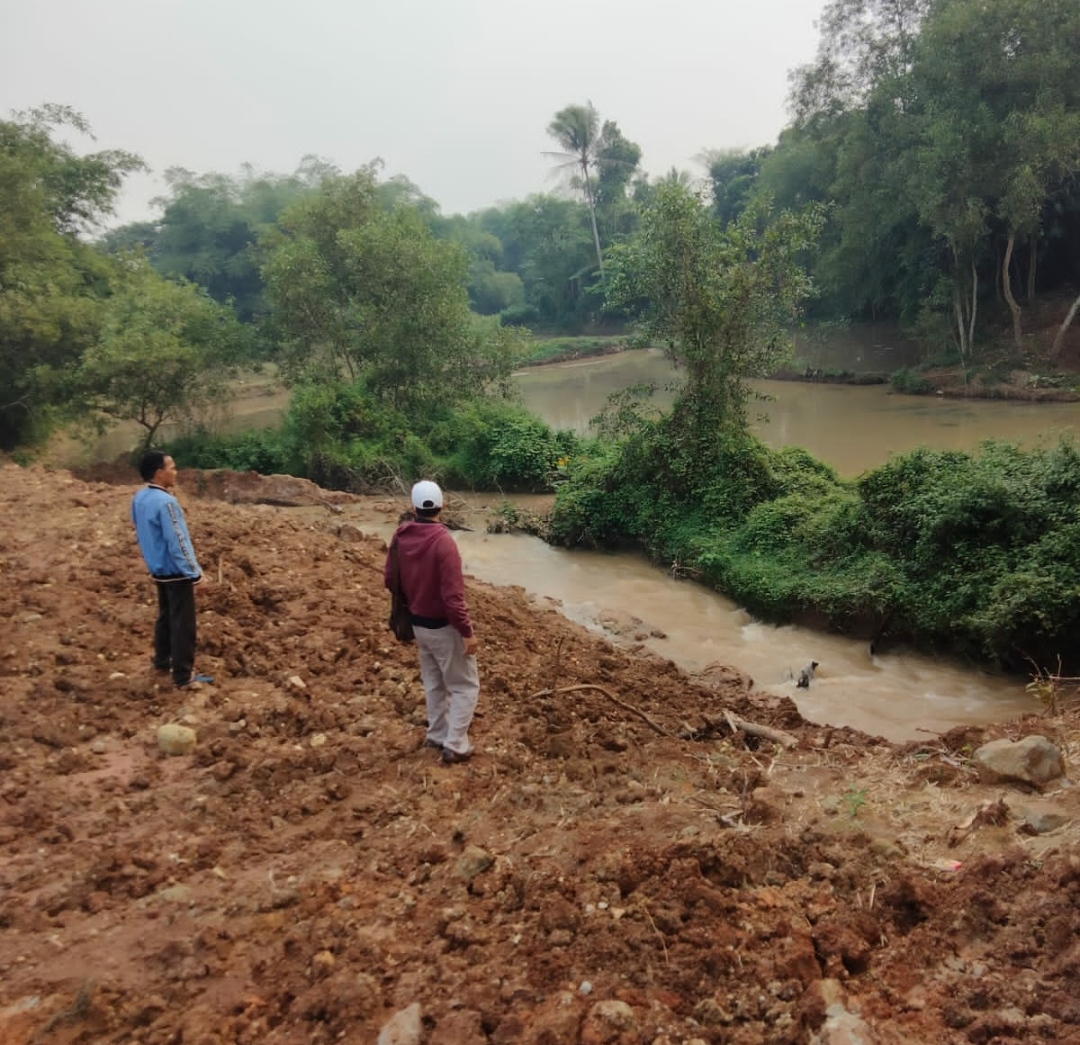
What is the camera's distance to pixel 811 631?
9.86 metres

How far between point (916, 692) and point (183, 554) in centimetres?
684

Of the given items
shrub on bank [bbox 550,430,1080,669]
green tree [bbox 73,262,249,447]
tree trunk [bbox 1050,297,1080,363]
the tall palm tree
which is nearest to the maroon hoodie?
shrub on bank [bbox 550,430,1080,669]

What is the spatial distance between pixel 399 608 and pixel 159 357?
16.7 meters

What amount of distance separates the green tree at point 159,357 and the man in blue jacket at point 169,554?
15029 millimetres

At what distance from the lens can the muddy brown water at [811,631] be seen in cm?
783

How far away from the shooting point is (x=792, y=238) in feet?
41.4

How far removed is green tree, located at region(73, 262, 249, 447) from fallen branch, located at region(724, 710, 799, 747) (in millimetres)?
17019

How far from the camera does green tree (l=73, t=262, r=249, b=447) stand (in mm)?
18562

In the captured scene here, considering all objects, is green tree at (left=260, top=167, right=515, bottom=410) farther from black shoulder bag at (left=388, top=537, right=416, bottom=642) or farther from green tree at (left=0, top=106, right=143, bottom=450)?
black shoulder bag at (left=388, top=537, right=416, bottom=642)

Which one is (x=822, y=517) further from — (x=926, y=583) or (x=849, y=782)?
(x=849, y=782)

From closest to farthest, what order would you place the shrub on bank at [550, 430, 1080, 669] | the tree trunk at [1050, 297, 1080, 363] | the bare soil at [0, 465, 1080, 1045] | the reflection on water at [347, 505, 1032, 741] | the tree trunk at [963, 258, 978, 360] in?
the bare soil at [0, 465, 1080, 1045]
the reflection on water at [347, 505, 1032, 741]
the shrub on bank at [550, 430, 1080, 669]
the tree trunk at [1050, 297, 1080, 363]
the tree trunk at [963, 258, 978, 360]

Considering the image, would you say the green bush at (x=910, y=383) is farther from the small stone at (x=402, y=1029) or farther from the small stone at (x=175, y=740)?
the small stone at (x=402, y=1029)

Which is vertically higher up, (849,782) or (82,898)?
(82,898)

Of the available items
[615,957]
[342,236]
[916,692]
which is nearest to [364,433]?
[342,236]
